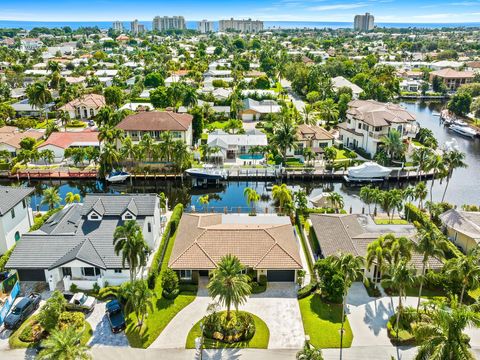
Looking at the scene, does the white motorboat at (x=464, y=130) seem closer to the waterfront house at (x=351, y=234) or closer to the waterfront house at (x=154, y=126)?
the waterfront house at (x=351, y=234)

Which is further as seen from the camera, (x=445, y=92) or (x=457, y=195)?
(x=445, y=92)

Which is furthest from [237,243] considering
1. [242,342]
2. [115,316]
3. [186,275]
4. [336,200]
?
[336,200]

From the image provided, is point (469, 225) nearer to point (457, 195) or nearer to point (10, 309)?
point (457, 195)

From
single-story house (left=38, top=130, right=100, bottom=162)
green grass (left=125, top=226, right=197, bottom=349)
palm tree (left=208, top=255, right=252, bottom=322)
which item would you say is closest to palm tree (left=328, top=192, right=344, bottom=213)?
green grass (left=125, top=226, right=197, bottom=349)

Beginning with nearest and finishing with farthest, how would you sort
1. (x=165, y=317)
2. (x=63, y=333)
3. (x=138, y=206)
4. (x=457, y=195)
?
(x=63, y=333), (x=165, y=317), (x=138, y=206), (x=457, y=195)

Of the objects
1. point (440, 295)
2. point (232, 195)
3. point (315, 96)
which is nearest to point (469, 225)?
point (440, 295)

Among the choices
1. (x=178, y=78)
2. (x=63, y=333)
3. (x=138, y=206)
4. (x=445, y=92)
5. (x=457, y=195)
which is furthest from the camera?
(x=178, y=78)
